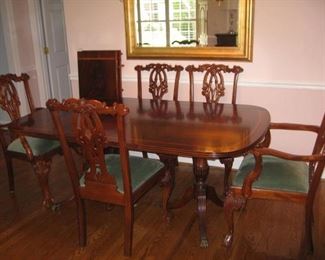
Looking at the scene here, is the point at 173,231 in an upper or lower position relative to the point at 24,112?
lower

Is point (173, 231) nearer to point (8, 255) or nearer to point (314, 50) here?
point (8, 255)

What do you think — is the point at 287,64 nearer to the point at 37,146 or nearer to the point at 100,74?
the point at 100,74

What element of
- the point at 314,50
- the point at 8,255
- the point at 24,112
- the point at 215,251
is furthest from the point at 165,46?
the point at 24,112

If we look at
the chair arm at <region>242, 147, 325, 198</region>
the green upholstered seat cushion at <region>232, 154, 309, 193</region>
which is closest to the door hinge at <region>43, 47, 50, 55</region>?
the green upholstered seat cushion at <region>232, 154, 309, 193</region>

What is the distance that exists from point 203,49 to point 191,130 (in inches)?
46.8

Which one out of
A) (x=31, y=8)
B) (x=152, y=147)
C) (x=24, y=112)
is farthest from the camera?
(x=24, y=112)

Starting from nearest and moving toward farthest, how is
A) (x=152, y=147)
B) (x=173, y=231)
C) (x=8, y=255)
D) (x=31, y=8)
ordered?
(x=152, y=147) < (x=8, y=255) < (x=173, y=231) < (x=31, y=8)

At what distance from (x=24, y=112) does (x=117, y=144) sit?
10.5ft

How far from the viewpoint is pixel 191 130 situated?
6.76 feet

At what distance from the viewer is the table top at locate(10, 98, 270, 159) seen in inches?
70.7

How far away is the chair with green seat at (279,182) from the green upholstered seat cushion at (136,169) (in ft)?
1.63

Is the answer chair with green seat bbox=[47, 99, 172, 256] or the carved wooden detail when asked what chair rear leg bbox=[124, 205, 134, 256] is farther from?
the carved wooden detail

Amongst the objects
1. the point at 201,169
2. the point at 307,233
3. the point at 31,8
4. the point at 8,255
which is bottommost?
the point at 8,255

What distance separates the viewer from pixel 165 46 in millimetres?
3154
